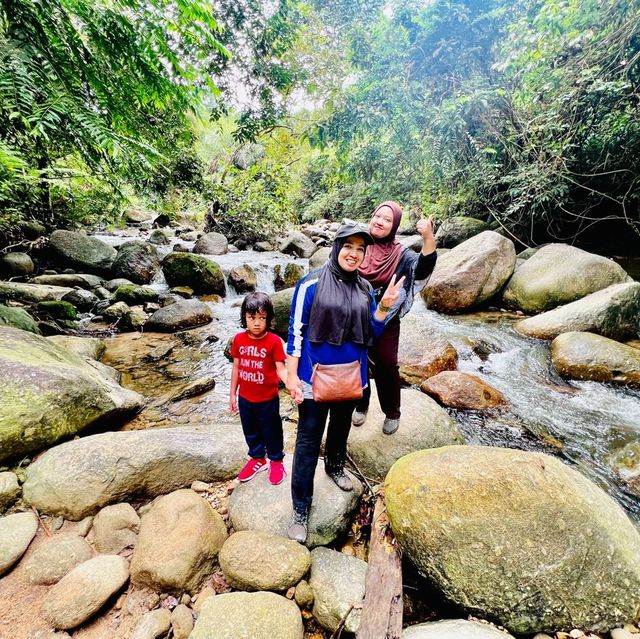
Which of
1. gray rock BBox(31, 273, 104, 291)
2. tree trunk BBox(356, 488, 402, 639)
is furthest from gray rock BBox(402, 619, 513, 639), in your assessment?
gray rock BBox(31, 273, 104, 291)

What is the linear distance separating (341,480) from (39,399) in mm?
2541

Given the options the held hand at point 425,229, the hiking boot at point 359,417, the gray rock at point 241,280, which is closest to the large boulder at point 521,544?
the hiking boot at point 359,417

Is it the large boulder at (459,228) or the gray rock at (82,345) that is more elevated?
the large boulder at (459,228)

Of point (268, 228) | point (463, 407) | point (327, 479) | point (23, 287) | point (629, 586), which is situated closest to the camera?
point (629, 586)

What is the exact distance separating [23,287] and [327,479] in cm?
855

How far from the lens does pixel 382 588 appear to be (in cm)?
179

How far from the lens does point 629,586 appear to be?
5.91ft

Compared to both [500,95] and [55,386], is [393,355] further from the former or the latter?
[500,95]

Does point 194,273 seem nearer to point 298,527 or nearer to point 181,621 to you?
point 298,527

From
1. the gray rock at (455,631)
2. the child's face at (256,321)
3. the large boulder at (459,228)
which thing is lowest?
the gray rock at (455,631)

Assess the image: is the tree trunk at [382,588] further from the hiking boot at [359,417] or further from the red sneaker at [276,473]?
the hiking boot at [359,417]

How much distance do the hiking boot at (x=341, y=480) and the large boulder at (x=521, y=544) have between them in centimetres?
45

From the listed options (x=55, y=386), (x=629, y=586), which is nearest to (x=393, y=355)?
(x=629, y=586)

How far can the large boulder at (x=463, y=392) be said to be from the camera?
4.34 m
